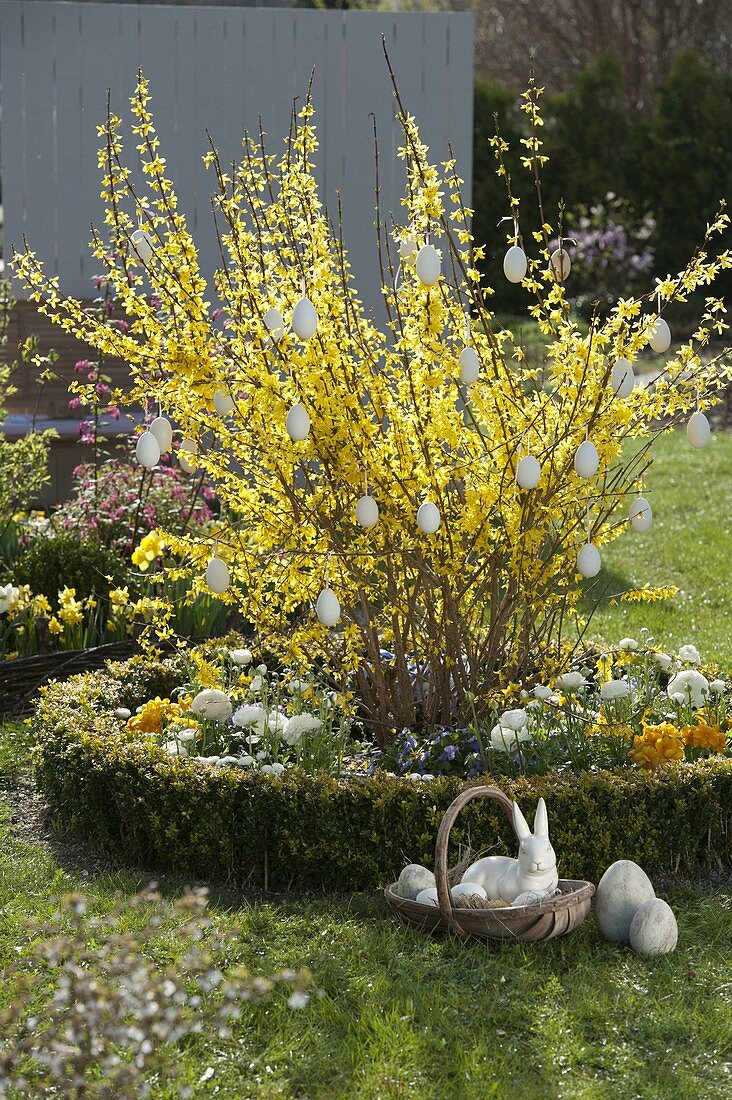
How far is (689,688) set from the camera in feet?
12.3

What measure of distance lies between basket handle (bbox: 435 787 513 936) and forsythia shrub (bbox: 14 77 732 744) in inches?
23.4

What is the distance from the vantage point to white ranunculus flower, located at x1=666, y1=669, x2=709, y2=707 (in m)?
3.72

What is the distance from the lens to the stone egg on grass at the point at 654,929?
9.12 feet

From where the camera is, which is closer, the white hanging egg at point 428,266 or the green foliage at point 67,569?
the white hanging egg at point 428,266

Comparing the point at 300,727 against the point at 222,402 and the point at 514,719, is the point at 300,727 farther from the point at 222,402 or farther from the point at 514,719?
the point at 222,402

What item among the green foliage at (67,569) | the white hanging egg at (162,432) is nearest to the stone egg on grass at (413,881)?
the white hanging egg at (162,432)

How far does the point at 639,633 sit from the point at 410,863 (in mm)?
2307

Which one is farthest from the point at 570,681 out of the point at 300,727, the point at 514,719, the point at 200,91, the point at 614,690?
the point at 200,91

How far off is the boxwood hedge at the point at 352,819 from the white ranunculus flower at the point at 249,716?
30cm

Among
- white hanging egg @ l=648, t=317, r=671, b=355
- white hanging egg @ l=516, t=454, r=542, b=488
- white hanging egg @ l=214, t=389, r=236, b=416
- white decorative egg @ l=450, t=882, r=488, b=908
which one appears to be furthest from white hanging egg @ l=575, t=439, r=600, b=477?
A: white decorative egg @ l=450, t=882, r=488, b=908

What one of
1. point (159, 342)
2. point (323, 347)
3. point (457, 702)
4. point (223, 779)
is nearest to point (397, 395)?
point (323, 347)

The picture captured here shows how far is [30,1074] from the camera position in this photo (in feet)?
7.73

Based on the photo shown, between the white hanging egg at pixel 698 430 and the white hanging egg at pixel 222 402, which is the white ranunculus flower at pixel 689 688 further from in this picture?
the white hanging egg at pixel 222 402

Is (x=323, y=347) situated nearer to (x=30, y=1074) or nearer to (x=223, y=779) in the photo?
(x=223, y=779)
